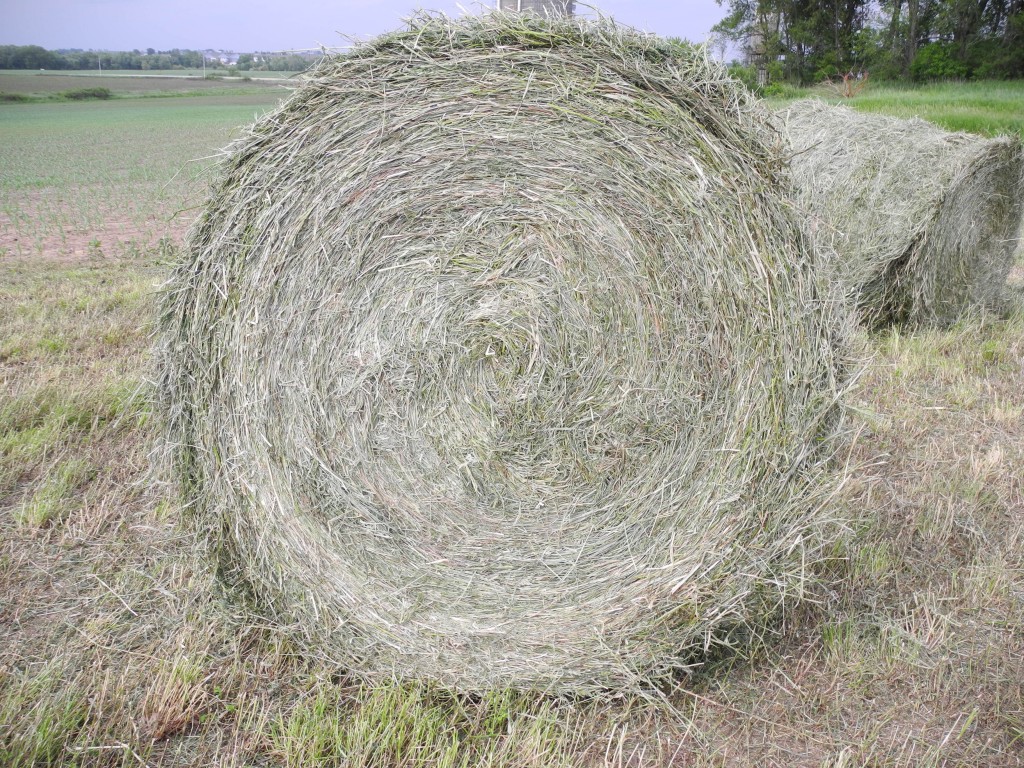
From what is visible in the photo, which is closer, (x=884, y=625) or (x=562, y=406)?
(x=562, y=406)

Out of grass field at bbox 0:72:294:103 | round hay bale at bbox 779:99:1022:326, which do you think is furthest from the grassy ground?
grass field at bbox 0:72:294:103

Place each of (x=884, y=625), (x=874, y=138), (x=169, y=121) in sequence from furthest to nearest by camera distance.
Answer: (x=169, y=121)
(x=874, y=138)
(x=884, y=625)

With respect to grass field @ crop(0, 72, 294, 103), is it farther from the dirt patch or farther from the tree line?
the tree line

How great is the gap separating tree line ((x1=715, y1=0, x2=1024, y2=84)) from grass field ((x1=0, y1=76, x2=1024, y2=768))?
91.7 feet

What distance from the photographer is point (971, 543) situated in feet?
11.4

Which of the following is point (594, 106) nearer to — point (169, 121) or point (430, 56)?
point (430, 56)

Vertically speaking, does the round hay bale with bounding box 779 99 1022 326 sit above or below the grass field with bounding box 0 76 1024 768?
above

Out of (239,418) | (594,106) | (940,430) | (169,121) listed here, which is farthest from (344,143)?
(169,121)

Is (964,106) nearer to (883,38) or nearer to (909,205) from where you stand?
(909,205)

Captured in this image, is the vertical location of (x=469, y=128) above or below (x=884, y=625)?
above

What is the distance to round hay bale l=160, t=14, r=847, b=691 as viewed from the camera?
2.46m

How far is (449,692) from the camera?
107 inches

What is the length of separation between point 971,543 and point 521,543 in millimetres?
2176

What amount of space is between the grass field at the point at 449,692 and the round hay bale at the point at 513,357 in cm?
21
